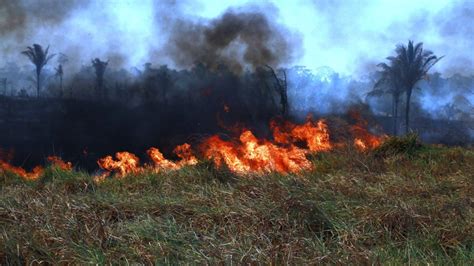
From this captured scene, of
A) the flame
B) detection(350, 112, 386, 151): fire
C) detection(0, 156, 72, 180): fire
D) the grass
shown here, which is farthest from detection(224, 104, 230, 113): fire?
the grass

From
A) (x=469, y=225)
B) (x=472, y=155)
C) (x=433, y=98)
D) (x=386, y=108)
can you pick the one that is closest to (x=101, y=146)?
(x=472, y=155)

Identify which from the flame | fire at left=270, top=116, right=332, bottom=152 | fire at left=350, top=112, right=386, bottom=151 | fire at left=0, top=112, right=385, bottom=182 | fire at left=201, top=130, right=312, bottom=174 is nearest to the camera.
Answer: the flame

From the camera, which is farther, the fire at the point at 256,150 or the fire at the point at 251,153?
the fire at the point at 251,153

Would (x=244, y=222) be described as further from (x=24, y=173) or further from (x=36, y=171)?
(x=36, y=171)

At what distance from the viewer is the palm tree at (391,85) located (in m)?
26.0

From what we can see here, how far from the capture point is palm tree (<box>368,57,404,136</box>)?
26000mm

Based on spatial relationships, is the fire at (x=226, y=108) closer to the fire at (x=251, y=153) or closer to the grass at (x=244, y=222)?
the fire at (x=251, y=153)

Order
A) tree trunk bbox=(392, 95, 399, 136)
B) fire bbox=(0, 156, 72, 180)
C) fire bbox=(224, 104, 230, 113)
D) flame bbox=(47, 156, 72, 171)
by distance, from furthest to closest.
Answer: tree trunk bbox=(392, 95, 399, 136), fire bbox=(224, 104, 230, 113), fire bbox=(0, 156, 72, 180), flame bbox=(47, 156, 72, 171)

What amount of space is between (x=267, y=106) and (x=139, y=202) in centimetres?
1394

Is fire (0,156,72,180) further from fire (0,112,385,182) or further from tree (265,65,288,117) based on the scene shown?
tree (265,65,288,117)

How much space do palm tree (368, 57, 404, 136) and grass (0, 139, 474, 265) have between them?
65.9 feet

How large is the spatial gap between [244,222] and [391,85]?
24.1 metres

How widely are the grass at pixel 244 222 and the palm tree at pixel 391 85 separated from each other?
20.1 meters

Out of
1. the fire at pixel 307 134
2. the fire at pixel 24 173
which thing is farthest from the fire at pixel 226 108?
the fire at pixel 24 173
